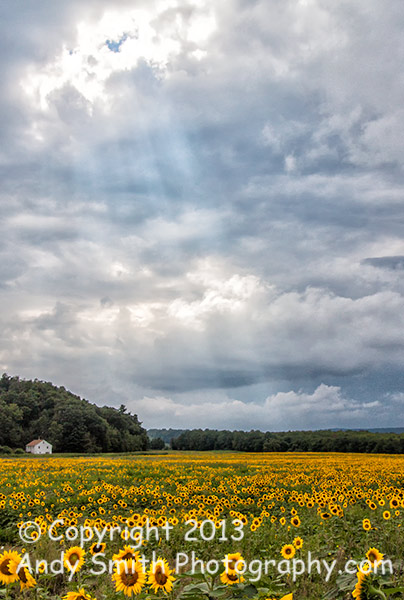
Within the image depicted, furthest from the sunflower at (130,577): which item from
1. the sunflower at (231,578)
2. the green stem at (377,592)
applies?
the green stem at (377,592)

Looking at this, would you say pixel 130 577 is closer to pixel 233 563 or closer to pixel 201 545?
pixel 233 563

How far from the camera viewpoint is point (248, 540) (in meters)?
9.00

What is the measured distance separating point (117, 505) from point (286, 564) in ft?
31.3

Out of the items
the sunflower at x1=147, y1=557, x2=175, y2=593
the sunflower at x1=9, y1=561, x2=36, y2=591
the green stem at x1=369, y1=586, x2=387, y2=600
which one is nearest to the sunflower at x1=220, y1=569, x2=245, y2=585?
the sunflower at x1=147, y1=557, x2=175, y2=593

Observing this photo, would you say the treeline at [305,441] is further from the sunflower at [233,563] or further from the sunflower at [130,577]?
the sunflower at [130,577]

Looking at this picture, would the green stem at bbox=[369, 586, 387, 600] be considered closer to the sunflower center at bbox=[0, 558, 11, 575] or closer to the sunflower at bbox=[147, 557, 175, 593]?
the sunflower at bbox=[147, 557, 175, 593]

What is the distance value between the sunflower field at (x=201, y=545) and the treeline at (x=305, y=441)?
58967mm

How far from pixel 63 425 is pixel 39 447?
8.13 m

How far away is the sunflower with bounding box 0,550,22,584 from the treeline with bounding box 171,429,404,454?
7819 cm

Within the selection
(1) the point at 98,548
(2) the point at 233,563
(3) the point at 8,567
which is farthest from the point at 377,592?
(1) the point at 98,548

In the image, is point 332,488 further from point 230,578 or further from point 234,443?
point 234,443

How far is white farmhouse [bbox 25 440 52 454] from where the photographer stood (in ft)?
306

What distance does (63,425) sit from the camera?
101000 mm

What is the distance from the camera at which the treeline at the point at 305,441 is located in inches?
3024
